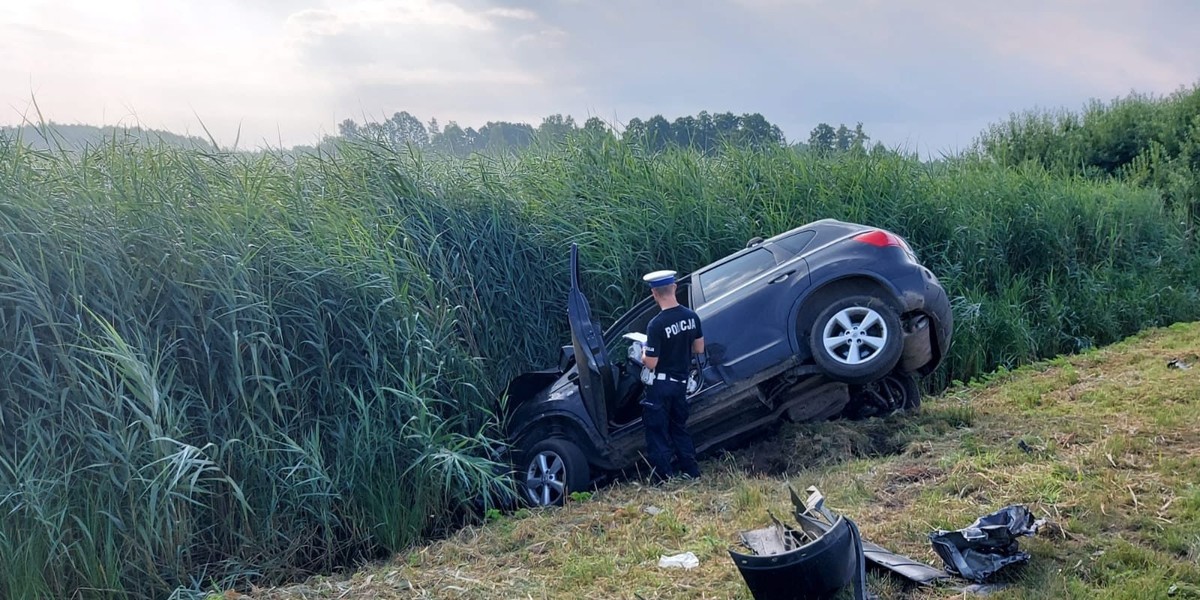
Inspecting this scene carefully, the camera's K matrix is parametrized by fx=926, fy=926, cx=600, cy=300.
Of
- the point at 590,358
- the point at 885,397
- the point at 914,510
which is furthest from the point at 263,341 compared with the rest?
the point at 885,397

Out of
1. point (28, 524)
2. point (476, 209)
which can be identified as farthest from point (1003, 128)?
point (28, 524)

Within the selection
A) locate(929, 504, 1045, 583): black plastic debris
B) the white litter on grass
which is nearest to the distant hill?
the white litter on grass

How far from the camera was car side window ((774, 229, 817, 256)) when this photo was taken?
7031 millimetres

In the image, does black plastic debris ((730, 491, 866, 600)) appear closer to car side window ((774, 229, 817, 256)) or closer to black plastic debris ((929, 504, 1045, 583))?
black plastic debris ((929, 504, 1045, 583))

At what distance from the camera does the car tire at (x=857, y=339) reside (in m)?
6.51

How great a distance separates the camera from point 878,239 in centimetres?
681

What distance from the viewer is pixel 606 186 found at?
991 cm

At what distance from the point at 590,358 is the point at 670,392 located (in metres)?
0.62

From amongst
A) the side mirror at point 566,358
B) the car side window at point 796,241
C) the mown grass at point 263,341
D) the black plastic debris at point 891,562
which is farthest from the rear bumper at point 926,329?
the mown grass at point 263,341

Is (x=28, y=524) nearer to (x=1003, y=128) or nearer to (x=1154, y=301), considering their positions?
(x=1154, y=301)

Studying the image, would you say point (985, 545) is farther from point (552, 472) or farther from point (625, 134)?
point (625, 134)

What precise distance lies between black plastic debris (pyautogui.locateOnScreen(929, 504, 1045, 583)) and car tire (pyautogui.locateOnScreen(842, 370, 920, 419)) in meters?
2.82

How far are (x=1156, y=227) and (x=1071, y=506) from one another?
38.1 feet

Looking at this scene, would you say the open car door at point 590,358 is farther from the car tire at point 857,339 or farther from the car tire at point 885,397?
A: the car tire at point 885,397
